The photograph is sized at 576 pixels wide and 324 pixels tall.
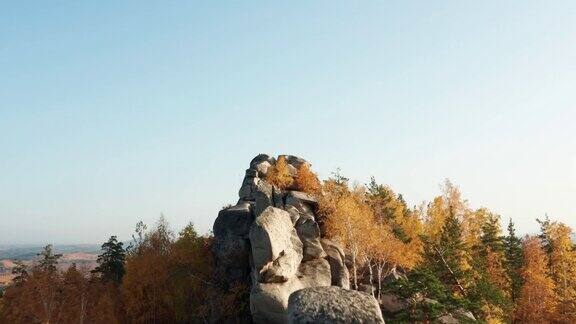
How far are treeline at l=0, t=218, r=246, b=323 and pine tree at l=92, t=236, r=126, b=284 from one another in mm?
3202

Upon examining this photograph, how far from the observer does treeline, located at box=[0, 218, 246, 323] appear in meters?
49.8

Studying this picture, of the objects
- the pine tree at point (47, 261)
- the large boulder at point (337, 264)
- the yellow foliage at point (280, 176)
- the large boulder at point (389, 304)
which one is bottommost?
the large boulder at point (389, 304)

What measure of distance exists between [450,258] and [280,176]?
21767 mm

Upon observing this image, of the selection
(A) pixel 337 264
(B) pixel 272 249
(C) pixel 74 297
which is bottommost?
(C) pixel 74 297

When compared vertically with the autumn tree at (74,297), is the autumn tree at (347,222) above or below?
above

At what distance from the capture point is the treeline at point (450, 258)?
34.7m

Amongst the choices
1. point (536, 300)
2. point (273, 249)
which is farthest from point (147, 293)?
point (536, 300)

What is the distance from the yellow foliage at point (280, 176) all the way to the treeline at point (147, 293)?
12.1 m

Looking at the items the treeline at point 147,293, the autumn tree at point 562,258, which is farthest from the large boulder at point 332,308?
the autumn tree at point 562,258

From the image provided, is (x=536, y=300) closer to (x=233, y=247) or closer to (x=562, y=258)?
(x=562, y=258)

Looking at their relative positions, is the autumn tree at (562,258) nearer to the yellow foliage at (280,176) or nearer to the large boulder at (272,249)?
the yellow foliage at (280,176)

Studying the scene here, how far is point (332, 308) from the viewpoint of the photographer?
2277cm

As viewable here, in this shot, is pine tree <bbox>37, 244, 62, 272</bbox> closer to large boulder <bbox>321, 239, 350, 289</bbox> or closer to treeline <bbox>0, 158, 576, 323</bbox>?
treeline <bbox>0, 158, 576, 323</bbox>

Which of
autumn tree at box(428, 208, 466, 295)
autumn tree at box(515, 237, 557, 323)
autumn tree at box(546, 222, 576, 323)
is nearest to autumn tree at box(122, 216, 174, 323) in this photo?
autumn tree at box(428, 208, 466, 295)
